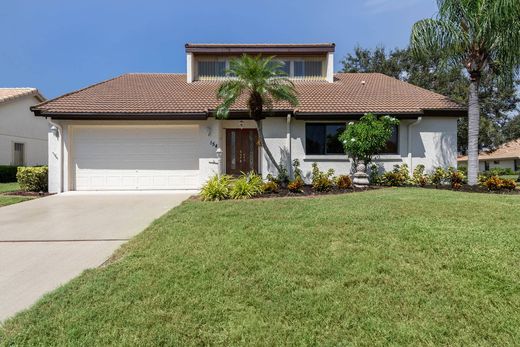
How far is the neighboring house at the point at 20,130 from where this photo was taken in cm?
1982

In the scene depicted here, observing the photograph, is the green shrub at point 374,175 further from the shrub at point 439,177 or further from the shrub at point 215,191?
the shrub at point 215,191

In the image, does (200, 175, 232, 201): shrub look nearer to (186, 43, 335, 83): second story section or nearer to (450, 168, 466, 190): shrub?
(450, 168, 466, 190): shrub

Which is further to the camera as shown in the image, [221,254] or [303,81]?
[303,81]

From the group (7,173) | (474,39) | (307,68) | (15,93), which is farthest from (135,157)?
(15,93)

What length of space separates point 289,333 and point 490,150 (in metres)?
26.3

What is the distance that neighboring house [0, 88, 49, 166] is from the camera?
65.0ft

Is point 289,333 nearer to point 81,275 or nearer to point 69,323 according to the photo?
point 69,323

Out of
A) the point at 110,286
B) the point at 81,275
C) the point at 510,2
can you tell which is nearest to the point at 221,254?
the point at 110,286

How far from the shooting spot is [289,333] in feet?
9.01

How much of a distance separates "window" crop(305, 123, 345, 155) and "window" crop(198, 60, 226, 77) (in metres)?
6.28

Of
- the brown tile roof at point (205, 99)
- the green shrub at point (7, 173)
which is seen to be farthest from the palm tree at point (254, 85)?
the green shrub at point (7, 173)

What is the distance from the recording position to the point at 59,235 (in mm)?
6125

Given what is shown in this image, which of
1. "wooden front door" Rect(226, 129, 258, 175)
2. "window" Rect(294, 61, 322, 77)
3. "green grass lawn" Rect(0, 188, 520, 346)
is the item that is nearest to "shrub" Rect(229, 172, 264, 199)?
"green grass lawn" Rect(0, 188, 520, 346)

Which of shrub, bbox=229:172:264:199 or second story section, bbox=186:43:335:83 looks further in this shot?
second story section, bbox=186:43:335:83
